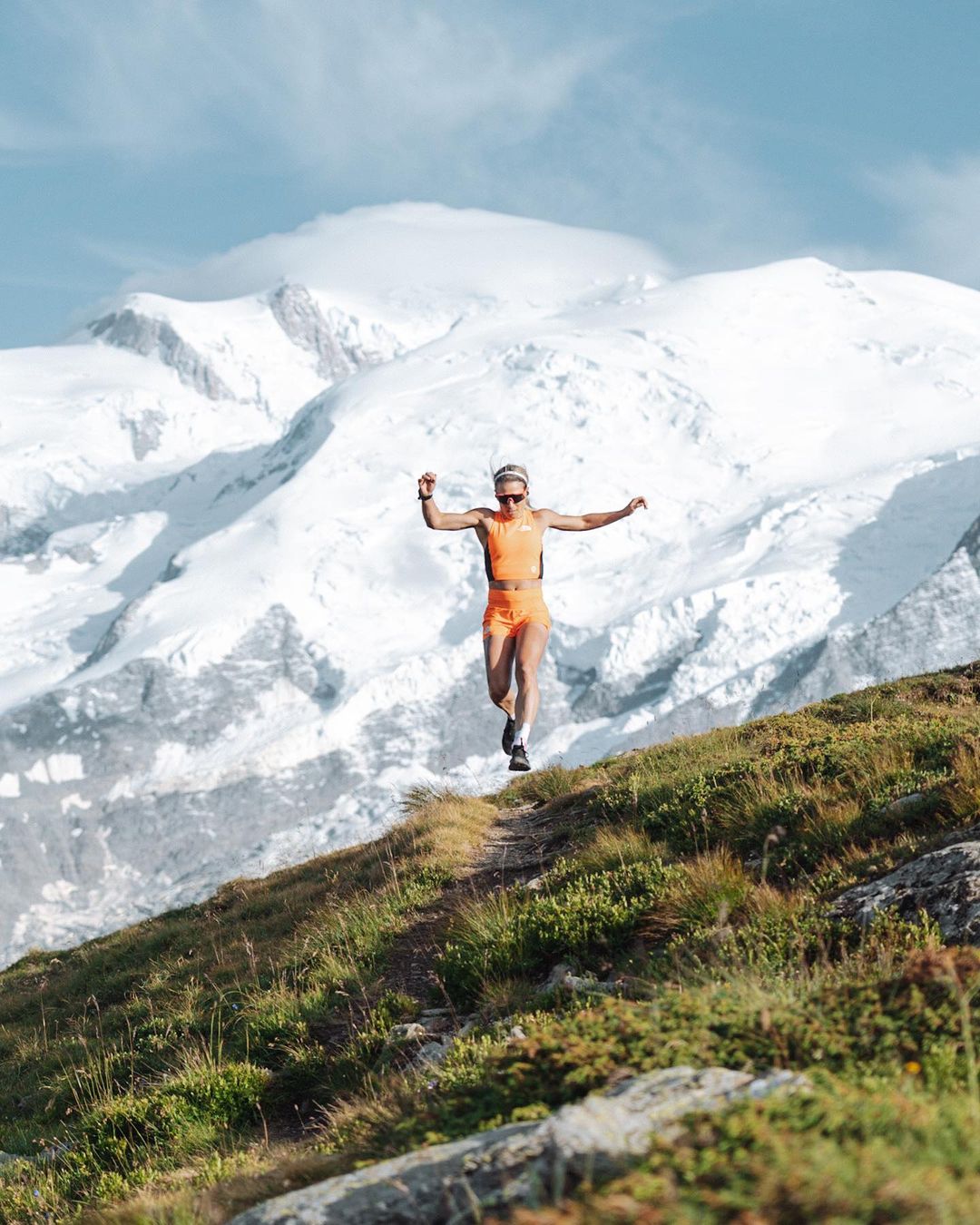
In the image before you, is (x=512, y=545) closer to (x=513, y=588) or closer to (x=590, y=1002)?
(x=513, y=588)

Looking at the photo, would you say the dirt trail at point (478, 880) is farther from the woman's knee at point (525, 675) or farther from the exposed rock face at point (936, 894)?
the exposed rock face at point (936, 894)

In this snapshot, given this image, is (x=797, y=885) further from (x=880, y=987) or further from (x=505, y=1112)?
(x=505, y=1112)

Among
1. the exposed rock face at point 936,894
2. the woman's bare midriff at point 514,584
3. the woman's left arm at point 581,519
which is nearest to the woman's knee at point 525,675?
the woman's bare midriff at point 514,584

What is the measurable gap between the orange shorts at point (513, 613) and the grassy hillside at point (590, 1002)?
2152 mm

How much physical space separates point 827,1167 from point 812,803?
600cm

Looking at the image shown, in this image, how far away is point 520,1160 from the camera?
11.0 feet

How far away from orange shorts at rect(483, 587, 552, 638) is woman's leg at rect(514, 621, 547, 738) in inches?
4.1

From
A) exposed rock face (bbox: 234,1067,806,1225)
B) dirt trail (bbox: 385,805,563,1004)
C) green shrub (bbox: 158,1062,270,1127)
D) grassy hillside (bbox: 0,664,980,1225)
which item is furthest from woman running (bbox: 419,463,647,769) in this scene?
exposed rock face (bbox: 234,1067,806,1225)

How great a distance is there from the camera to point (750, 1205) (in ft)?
8.35

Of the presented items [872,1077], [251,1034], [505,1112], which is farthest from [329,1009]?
[872,1077]

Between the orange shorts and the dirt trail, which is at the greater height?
the orange shorts

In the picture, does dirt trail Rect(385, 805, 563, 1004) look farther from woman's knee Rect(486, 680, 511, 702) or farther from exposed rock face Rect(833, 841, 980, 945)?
exposed rock face Rect(833, 841, 980, 945)

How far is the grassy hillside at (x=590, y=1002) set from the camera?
9.86ft

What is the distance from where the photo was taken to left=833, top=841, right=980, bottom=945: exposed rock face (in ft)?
18.1
